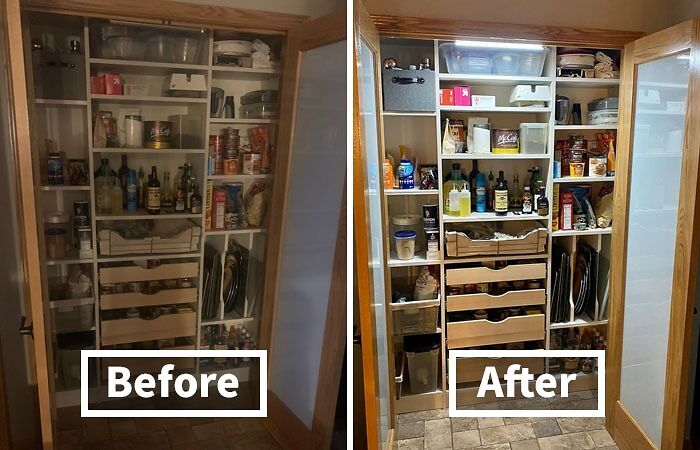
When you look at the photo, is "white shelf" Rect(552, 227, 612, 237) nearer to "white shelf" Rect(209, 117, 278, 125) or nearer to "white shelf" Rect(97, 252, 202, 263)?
"white shelf" Rect(209, 117, 278, 125)

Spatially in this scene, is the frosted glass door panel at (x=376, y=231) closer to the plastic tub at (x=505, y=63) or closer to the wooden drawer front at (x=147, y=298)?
the wooden drawer front at (x=147, y=298)

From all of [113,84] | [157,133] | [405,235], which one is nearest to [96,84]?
[113,84]

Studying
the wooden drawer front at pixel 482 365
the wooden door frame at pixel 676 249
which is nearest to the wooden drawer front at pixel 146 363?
the wooden drawer front at pixel 482 365

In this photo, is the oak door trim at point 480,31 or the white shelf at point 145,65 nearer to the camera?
the white shelf at point 145,65

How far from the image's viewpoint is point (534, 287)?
2.54 meters

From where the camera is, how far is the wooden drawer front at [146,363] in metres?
1.62

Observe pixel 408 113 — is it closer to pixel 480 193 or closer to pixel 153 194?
pixel 480 193

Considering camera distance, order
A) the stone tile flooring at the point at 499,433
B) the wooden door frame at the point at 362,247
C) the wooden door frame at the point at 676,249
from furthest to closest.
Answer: the stone tile flooring at the point at 499,433, the wooden door frame at the point at 676,249, the wooden door frame at the point at 362,247

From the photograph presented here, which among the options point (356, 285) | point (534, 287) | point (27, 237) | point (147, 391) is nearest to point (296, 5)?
point (356, 285)

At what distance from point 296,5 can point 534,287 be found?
1.64m

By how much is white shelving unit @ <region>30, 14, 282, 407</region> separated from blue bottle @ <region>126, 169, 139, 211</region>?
2 centimetres

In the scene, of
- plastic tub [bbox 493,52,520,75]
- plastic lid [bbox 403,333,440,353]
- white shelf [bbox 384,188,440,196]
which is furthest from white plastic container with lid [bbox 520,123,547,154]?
plastic lid [bbox 403,333,440,353]

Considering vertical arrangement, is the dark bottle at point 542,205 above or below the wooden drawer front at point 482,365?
above

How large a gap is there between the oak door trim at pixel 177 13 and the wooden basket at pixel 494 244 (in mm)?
1204
